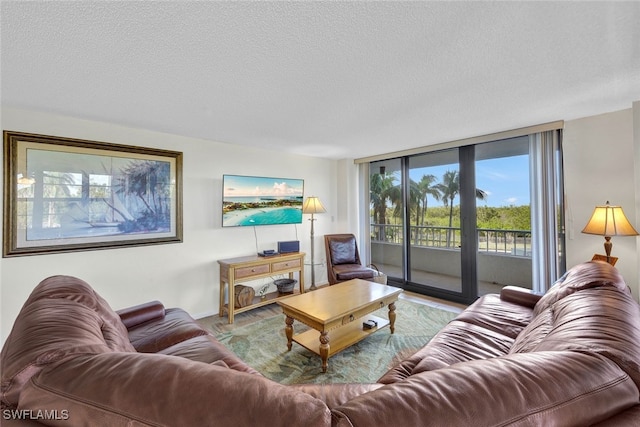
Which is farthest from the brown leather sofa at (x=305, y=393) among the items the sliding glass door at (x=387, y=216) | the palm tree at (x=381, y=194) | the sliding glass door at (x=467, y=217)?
the palm tree at (x=381, y=194)

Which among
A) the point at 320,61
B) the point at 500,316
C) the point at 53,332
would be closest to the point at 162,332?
the point at 53,332

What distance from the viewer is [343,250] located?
4270 mm

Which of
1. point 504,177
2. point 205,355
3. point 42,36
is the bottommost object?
point 205,355

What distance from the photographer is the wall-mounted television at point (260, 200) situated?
358cm

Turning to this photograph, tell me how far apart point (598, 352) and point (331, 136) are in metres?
3.00

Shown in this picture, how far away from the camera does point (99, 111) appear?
2.45 m

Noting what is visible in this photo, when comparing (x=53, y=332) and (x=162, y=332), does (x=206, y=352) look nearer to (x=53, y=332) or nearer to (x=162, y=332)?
(x=162, y=332)

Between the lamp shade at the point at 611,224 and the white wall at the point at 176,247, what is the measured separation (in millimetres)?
3544

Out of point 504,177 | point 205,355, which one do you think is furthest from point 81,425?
point 504,177

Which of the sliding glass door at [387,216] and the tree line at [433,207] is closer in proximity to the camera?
the tree line at [433,207]

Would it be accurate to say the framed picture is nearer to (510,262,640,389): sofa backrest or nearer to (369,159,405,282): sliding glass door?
(369,159,405,282): sliding glass door

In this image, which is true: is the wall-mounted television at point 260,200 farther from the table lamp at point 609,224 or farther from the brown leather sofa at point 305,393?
the table lamp at point 609,224

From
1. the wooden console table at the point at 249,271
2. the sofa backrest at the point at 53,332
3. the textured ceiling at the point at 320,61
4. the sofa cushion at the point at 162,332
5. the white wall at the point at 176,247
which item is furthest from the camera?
the wooden console table at the point at 249,271

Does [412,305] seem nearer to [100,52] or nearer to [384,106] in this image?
[384,106]
